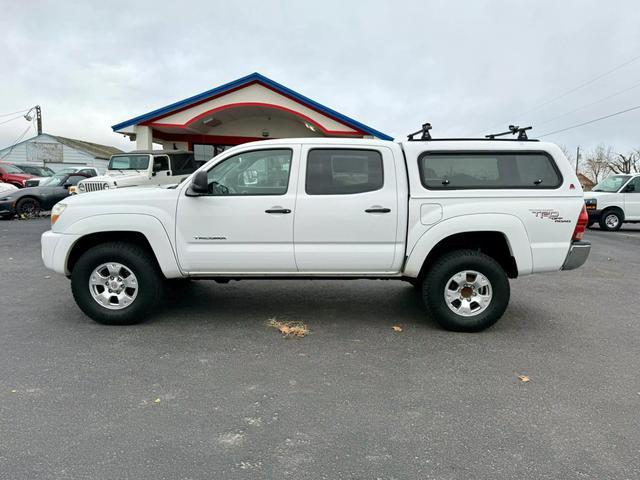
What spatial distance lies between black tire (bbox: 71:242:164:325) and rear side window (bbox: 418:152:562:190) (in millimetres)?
2963

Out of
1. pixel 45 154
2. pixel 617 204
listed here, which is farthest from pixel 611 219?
pixel 45 154

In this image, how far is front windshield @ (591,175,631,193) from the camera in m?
15.8

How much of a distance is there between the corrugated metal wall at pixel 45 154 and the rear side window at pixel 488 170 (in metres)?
37.6

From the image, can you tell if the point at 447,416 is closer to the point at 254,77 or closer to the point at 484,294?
the point at 484,294

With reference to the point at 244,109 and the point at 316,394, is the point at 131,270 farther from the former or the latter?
the point at 244,109

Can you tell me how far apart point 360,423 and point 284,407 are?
55 centimetres

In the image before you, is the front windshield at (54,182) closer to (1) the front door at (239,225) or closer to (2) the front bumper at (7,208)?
(2) the front bumper at (7,208)

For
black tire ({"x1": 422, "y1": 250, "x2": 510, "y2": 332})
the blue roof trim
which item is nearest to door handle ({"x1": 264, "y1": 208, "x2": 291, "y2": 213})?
black tire ({"x1": 422, "y1": 250, "x2": 510, "y2": 332})

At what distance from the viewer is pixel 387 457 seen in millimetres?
2662

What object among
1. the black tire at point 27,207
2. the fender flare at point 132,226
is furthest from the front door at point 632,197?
the black tire at point 27,207

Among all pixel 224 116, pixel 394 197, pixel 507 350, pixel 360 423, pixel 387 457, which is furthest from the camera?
pixel 224 116

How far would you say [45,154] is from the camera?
3684 centimetres

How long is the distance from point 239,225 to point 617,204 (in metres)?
15.5

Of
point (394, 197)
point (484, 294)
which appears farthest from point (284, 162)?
point (484, 294)
